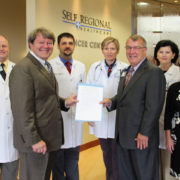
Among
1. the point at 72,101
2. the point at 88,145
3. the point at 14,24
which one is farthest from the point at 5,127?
the point at 14,24

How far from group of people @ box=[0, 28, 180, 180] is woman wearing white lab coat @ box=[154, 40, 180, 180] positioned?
1 cm

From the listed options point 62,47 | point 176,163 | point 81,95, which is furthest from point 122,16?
point 176,163

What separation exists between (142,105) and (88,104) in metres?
0.51

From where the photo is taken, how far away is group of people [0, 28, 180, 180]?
5.61 feet

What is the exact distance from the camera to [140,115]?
6.52ft

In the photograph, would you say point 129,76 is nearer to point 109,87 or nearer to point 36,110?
point 109,87

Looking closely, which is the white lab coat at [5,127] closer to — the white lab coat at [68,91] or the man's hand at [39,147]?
the man's hand at [39,147]

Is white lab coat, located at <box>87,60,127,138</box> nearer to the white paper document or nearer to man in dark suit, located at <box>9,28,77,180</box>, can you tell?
the white paper document

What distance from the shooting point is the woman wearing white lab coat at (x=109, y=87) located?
2.71 meters

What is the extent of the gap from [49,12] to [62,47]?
118cm

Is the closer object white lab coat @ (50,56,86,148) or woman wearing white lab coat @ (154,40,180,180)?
woman wearing white lab coat @ (154,40,180,180)

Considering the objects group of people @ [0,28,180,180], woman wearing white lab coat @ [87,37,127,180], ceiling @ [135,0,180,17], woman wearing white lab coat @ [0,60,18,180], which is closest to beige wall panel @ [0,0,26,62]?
ceiling @ [135,0,180,17]

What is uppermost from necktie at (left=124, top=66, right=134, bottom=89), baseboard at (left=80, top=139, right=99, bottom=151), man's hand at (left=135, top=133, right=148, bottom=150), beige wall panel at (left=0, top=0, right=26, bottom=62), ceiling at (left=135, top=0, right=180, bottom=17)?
ceiling at (left=135, top=0, right=180, bottom=17)

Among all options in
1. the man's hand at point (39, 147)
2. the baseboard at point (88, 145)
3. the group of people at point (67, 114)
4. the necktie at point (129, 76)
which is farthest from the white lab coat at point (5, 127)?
the baseboard at point (88, 145)
